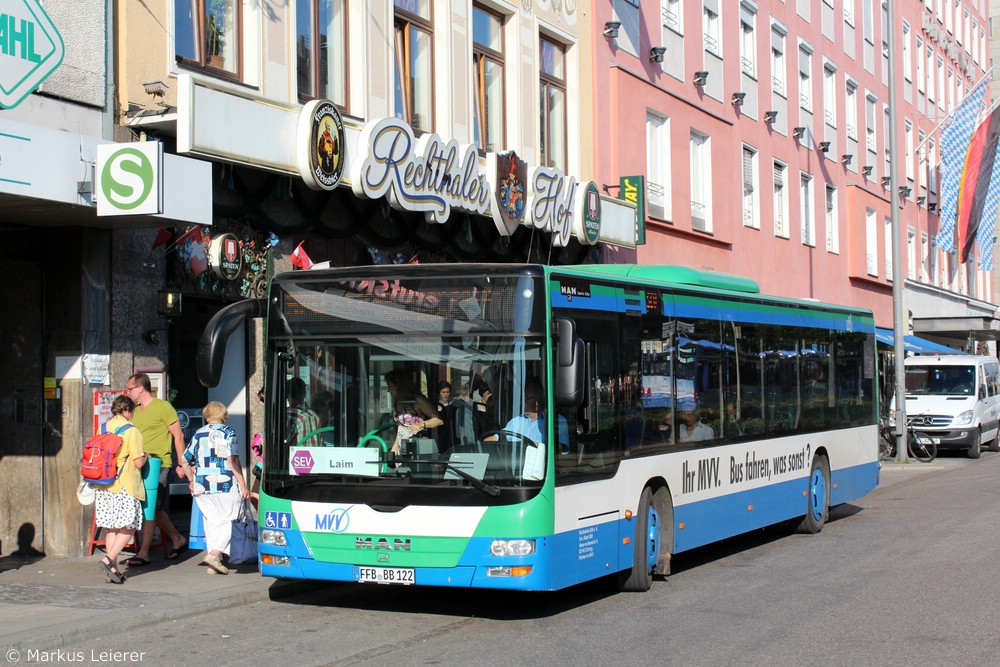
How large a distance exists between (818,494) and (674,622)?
21.4 ft

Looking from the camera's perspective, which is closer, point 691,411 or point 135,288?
point 691,411

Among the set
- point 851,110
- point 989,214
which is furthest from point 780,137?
point 989,214

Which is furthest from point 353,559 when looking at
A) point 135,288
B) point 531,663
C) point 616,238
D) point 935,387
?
point 935,387

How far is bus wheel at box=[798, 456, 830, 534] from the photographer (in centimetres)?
1506

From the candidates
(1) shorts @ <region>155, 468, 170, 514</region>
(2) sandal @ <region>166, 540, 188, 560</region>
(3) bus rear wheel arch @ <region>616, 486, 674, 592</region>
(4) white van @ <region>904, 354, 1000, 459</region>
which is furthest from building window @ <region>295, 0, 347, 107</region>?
(4) white van @ <region>904, 354, 1000, 459</region>

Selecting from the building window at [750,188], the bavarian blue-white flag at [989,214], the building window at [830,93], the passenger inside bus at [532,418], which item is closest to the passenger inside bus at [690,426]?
the passenger inside bus at [532,418]

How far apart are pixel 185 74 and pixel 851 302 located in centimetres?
2962

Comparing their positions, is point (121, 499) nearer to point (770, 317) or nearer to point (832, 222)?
point (770, 317)

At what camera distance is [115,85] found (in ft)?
41.7

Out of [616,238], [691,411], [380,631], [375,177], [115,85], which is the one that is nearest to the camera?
[380,631]

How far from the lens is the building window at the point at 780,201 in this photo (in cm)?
3281

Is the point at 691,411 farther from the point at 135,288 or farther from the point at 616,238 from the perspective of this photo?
the point at 616,238

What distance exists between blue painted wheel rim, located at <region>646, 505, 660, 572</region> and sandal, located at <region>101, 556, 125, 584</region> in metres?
4.48

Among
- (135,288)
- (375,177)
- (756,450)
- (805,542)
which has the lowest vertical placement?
(805,542)
